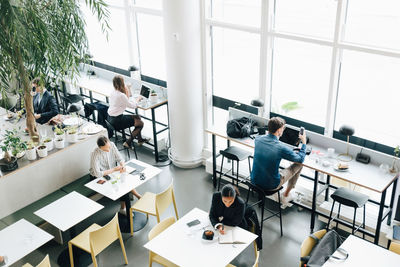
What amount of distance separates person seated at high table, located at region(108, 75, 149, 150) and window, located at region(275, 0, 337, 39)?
2710 millimetres

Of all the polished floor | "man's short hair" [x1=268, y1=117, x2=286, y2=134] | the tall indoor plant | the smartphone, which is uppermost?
A: the tall indoor plant

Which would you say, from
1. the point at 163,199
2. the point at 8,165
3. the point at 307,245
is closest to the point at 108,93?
the point at 8,165

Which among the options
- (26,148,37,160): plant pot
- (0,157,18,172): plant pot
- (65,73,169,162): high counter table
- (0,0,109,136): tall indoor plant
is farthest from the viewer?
(65,73,169,162): high counter table

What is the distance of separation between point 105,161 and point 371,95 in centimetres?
365

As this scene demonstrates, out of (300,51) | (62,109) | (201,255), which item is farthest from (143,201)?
(62,109)

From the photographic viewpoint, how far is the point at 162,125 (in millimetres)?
8367

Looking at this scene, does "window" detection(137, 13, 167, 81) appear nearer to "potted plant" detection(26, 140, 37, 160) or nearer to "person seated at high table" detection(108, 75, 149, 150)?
"person seated at high table" detection(108, 75, 149, 150)

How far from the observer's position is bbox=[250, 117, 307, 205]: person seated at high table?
18.5 ft

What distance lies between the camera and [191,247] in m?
4.71

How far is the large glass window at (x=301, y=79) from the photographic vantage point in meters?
6.04

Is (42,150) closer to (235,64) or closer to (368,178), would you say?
(235,64)

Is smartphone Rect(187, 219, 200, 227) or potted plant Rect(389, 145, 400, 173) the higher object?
potted plant Rect(389, 145, 400, 173)

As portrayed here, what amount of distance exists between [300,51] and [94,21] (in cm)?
479

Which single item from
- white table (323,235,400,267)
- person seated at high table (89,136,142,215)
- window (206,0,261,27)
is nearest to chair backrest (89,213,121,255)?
person seated at high table (89,136,142,215)
